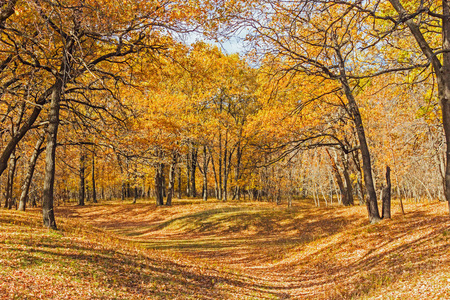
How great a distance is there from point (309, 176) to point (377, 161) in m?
10.1

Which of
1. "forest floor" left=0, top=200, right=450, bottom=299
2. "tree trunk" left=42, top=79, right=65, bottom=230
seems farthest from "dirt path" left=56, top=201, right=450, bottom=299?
"tree trunk" left=42, top=79, right=65, bottom=230

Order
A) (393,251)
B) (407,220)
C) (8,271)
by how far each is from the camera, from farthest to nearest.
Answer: (407,220), (393,251), (8,271)

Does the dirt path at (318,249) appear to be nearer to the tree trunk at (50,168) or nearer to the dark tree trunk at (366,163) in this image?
the dark tree trunk at (366,163)

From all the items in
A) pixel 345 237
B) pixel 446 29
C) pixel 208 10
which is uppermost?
pixel 208 10

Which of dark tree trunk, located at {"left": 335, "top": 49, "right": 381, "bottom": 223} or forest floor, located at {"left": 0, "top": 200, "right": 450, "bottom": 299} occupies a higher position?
dark tree trunk, located at {"left": 335, "top": 49, "right": 381, "bottom": 223}

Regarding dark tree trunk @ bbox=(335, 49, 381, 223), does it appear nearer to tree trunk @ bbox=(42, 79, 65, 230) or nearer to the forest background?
the forest background

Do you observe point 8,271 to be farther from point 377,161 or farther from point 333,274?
point 377,161

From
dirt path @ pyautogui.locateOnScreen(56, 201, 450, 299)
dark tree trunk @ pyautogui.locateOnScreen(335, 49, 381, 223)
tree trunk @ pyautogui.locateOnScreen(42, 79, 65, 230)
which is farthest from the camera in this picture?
dark tree trunk @ pyautogui.locateOnScreen(335, 49, 381, 223)

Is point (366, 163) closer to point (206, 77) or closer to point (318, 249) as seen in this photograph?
point (318, 249)

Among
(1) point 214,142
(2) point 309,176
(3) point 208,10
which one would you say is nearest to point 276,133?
(3) point 208,10

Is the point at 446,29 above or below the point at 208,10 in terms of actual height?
below

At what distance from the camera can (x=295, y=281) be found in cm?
1015

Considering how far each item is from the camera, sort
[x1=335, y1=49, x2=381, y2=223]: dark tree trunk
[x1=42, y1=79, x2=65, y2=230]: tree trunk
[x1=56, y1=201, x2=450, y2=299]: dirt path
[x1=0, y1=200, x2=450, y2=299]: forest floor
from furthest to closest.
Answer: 1. [x1=335, y1=49, x2=381, y2=223]: dark tree trunk
2. [x1=42, y1=79, x2=65, y2=230]: tree trunk
3. [x1=56, y1=201, x2=450, y2=299]: dirt path
4. [x1=0, y1=200, x2=450, y2=299]: forest floor

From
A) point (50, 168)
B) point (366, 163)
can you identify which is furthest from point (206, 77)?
point (366, 163)
